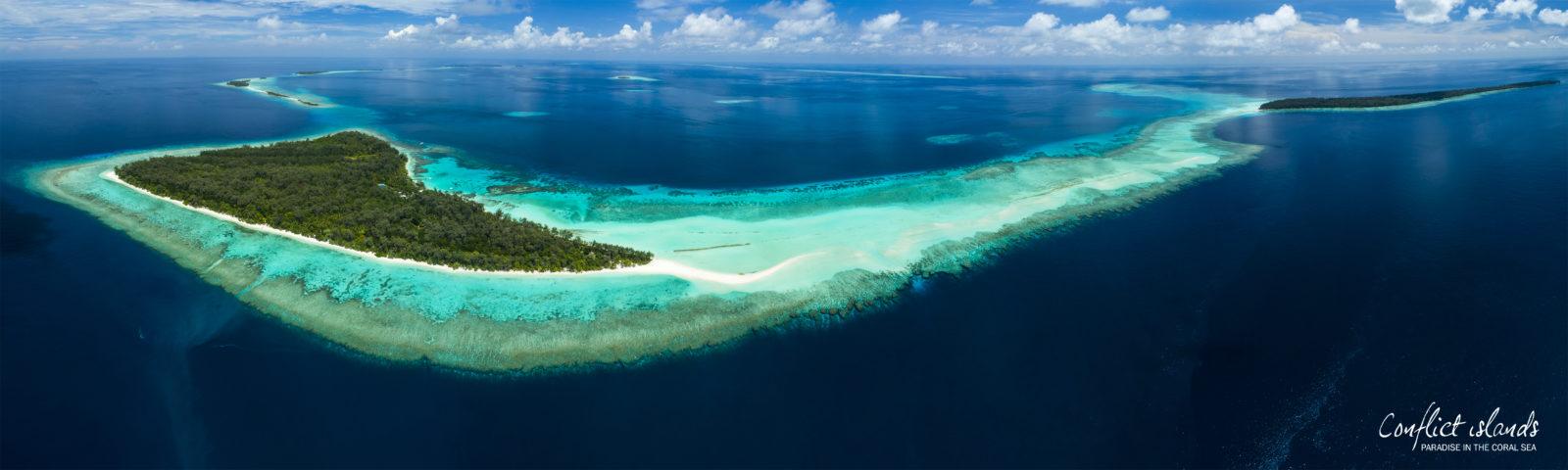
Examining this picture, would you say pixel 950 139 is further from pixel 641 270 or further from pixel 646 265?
pixel 641 270

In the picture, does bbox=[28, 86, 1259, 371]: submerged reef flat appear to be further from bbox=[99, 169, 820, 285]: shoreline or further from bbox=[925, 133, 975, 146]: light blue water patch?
bbox=[925, 133, 975, 146]: light blue water patch

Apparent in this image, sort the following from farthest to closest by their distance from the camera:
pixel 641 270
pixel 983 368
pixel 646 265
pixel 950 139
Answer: pixel 950 139 → pixel 646 265 → pixel 641 270 → pixel 983 368

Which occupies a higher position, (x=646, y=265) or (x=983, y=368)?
(x=646, y=265)

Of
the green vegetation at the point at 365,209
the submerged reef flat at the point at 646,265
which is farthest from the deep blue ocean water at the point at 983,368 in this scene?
the green vegetation at the point at 365,209

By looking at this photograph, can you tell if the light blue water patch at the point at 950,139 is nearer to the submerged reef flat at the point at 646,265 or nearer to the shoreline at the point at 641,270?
the submerged reef flat at the point at 646,265

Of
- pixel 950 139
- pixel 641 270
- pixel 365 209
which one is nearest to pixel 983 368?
pixel 641 270

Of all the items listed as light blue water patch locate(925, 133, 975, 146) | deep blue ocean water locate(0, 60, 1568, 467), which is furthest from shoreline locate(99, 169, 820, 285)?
light blue water patch locate(925, 133, 975, 146)
